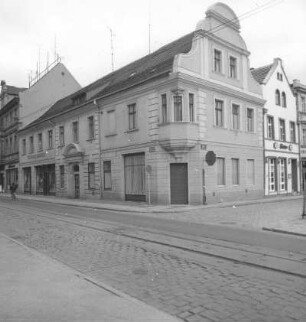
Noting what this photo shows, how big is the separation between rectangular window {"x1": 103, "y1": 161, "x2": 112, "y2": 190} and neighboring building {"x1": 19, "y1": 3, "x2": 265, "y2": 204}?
0.24 ft

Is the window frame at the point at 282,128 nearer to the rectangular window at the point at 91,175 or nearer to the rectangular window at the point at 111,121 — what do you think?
the rectangular window at the point at 111,121

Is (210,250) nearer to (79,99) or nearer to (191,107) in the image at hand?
(191,107)

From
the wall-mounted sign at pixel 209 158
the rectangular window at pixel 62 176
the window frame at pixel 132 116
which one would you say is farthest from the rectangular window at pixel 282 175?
the rectangular window at pixel 62 176

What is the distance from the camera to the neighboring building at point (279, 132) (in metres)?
31.5

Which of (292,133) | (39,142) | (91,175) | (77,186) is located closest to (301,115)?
(292,133)

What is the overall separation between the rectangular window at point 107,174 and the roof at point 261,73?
13.7m

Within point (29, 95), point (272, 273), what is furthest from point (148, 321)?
point (29, 95)

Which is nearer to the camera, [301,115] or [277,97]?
[277,97]

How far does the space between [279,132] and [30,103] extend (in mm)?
26930

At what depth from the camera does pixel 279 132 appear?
33.2 m

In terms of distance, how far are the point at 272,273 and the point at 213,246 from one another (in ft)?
9.51

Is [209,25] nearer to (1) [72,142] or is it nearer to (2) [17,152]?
(1) [72,142]

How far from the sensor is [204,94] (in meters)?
24.7

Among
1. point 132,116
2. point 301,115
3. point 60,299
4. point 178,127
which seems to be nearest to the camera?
point 60,299
